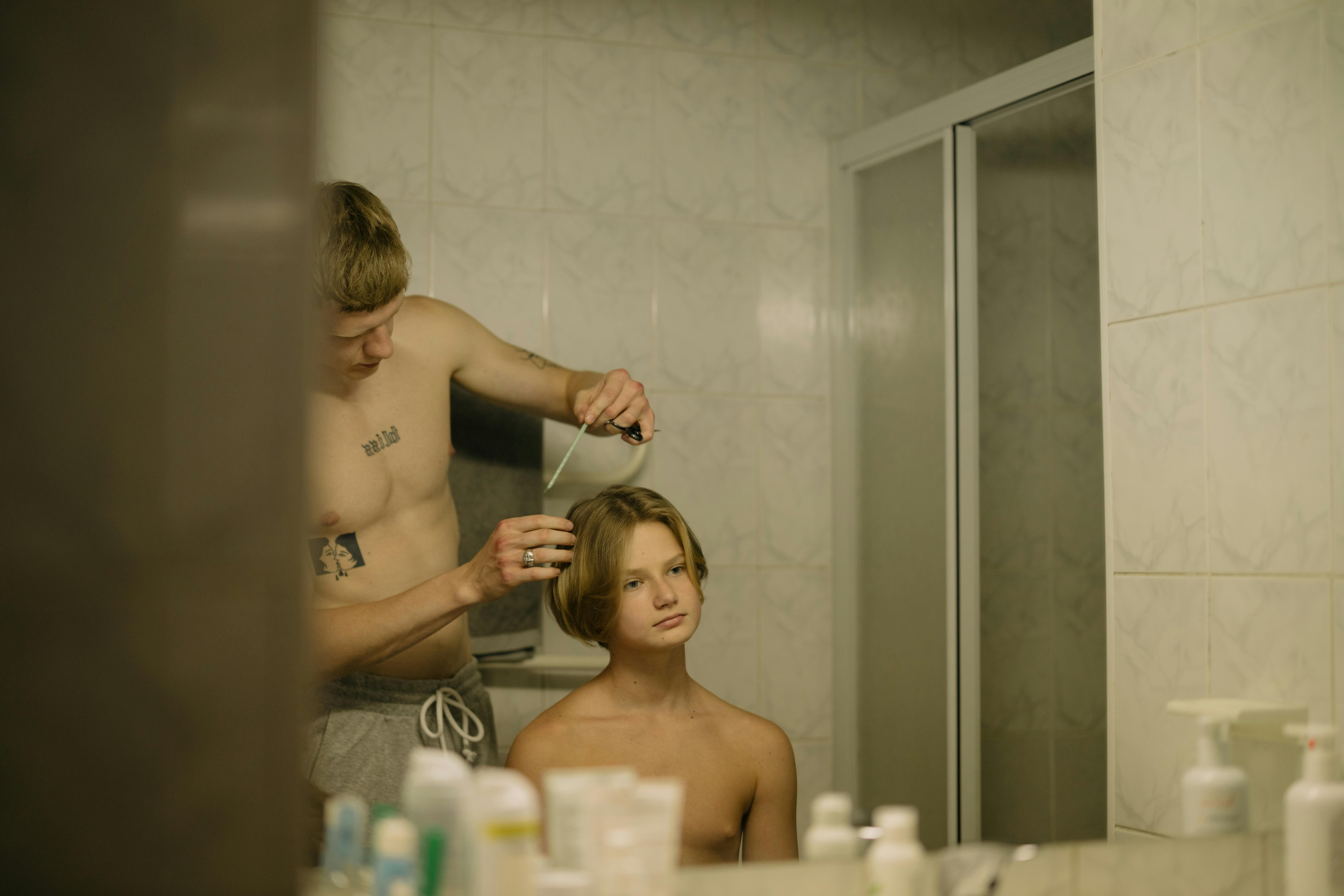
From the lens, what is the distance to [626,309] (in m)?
1.21

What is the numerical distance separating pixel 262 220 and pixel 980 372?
829 mm

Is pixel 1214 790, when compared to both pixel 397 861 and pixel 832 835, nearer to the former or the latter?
pixel 832 835

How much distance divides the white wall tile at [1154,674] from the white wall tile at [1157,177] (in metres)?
0.35

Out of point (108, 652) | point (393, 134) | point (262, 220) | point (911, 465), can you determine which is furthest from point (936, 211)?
point (108, 652)

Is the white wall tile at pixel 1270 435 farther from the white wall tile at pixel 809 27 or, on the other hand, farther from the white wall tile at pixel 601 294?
the white wall tile at pixel 601 294

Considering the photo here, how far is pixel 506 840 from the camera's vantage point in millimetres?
769

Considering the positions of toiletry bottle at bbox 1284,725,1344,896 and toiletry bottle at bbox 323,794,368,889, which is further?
toiletry bottle at bbox 1284,725,1344,896

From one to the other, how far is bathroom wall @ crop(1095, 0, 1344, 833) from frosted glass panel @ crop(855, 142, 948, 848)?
205 mm

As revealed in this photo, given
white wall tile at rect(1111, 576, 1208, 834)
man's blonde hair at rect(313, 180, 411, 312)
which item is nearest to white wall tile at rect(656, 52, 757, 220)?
man's blonde hair at rect(313, 180, 411, 312)

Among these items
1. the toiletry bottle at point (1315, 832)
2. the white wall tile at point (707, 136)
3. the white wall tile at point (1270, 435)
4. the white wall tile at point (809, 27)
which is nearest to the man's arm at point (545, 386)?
the white wall tile at point (707, 136)

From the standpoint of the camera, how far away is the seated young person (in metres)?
1.00

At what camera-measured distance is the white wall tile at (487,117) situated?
1.11 metres

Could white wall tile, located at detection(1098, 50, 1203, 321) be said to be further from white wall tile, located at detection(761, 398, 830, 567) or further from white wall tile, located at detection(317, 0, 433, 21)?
white wall tile, located at detection(317, 0, 433, 21)

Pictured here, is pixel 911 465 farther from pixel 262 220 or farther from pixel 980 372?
pixel 262 220
